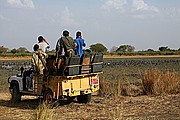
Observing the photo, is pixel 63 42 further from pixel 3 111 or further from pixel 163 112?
pixel 163 112

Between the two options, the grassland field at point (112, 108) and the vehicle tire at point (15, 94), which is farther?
the vehicle tire at point (15, 94)

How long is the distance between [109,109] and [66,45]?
2637mm

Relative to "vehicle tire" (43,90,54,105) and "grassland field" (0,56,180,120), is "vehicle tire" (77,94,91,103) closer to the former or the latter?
"grassland field" (0,56,180,120)

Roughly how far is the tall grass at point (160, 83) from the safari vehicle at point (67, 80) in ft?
9.33

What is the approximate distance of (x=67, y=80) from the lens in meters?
13.7

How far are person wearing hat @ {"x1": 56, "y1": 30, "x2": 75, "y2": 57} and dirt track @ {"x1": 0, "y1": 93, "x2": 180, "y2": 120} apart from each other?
188cm

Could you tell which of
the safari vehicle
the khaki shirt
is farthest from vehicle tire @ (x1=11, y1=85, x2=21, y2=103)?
the khaki shirt

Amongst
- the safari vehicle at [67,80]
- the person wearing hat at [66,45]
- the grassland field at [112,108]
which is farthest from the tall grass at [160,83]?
the person wearing hat at [66,45]

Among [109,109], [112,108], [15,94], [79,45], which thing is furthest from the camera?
[15,94]

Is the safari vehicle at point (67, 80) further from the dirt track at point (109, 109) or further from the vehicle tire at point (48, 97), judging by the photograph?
the dirt track at point (109, 109)

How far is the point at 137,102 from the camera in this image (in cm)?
1495

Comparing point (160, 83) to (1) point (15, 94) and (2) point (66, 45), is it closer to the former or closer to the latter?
(2) point (66, 45)

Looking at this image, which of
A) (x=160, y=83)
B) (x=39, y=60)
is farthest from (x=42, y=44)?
(x=160, y=83)

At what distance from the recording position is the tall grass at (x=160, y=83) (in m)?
16.8
